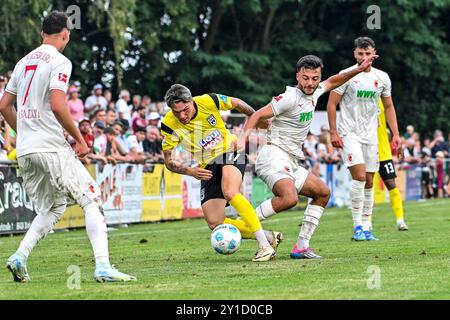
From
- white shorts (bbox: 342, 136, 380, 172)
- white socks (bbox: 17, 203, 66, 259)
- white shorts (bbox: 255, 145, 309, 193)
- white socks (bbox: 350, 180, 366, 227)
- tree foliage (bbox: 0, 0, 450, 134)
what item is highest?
tree foliage (bbox: 0, 0, 450, 134)

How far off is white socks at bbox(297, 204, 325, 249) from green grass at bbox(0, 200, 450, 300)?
0.30 meters

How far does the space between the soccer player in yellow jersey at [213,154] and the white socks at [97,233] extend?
2244 millimetres

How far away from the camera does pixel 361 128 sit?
16.5 m

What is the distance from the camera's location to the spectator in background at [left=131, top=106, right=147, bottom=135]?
25.5m

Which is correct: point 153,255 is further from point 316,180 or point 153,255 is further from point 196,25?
point 196,25

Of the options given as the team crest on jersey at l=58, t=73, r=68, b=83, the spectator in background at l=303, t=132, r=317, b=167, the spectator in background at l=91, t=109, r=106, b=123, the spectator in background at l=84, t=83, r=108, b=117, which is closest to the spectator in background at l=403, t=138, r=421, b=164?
the spectator in background at l=303, t=132, r=317, b=167

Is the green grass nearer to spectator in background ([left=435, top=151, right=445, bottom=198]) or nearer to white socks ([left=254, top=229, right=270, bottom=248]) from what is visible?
white socks ([left=254, top=229, right=270, bottom=248])

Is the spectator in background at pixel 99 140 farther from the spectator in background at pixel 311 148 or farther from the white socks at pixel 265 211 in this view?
the white socks at pixel 265 211

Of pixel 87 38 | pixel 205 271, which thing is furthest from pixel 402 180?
pixel 205 271

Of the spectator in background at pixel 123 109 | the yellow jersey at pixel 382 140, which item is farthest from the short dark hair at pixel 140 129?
the yellow jersey at pixel 382 140

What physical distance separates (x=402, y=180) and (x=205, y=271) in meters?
24.8

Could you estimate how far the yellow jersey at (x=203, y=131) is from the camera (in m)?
12.9

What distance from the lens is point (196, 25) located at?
37.6m

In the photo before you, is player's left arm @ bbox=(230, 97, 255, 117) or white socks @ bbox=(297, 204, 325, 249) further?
white socks @ bbox=(297, 204, 325, 249)
